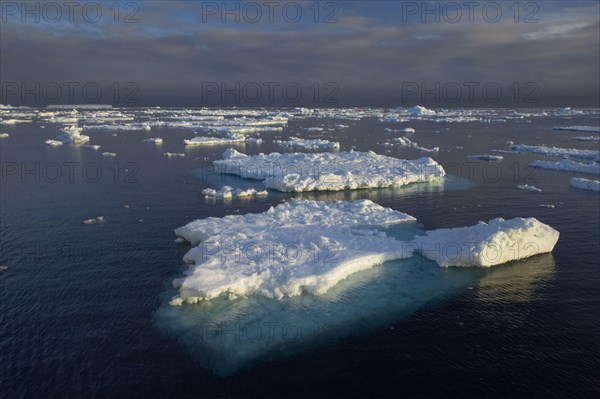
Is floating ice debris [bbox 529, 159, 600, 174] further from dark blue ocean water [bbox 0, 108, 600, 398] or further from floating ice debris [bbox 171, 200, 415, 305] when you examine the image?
floating ice debris [bbox 171, 200, 415, 305]

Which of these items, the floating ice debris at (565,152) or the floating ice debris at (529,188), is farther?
the floating ice debris at (565,152)

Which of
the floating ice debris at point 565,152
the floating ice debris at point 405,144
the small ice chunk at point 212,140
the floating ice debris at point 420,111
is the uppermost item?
the floating ice debris at point 420,111

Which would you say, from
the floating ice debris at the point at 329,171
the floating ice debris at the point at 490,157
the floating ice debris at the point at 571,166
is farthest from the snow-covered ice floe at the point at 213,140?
the floating ice debris at the point at 571,166

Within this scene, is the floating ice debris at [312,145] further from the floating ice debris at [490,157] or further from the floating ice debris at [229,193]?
the floating ice debris at [229,193]

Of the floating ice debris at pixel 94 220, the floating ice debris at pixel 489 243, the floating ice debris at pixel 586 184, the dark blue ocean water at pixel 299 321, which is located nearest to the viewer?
the dark blue ocean water at pixel 299 321

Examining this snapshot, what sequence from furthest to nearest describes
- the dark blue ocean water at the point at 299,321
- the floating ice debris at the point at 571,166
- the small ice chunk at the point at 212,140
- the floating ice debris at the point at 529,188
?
the small ice chunk at the point at 212,140
the floating ice debris at the point at 571,166
the floating ice debris at the point at 529,188
the dark blue ocean water at the point at 299,321

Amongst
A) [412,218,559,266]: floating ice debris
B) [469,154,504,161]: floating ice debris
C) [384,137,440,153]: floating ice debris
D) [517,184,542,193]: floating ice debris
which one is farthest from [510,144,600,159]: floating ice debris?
[412,218,559,266]: floating ice debris

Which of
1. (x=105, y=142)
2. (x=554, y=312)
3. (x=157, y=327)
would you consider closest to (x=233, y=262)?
(x=157, y=327)

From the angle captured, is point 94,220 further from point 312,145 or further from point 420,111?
point 420,111
